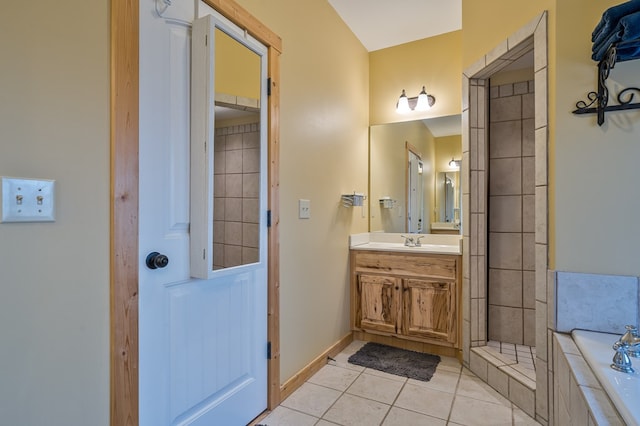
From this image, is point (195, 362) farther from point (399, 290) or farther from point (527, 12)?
point (527, 12)

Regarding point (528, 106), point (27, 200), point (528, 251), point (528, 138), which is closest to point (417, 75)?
point (528, 106)

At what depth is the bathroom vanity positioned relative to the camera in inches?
106

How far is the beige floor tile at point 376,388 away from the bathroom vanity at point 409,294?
59 centimetres

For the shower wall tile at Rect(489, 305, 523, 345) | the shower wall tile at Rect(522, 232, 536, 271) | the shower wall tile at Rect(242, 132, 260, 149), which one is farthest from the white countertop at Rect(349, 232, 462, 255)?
the shower wall tile at Rect(242, 132, 260, 149)

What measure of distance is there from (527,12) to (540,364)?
78.5 inches

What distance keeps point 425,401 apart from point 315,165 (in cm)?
174

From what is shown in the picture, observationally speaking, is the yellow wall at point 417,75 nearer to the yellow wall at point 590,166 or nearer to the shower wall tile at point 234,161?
the yellow wall at point 590,166

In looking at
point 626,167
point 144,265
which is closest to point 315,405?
point 144,265

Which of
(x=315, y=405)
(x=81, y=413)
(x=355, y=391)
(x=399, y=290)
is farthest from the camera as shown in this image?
(x=399, y=290)

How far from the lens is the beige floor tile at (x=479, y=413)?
1.87m

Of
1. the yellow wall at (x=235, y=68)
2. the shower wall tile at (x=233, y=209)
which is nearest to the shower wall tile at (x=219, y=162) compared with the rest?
the shower wall tile at (x=233, y=209)

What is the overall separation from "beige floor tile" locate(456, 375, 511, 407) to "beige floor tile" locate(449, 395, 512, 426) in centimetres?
4

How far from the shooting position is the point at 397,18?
2879 millimetres

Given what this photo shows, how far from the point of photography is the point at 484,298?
2.48m
